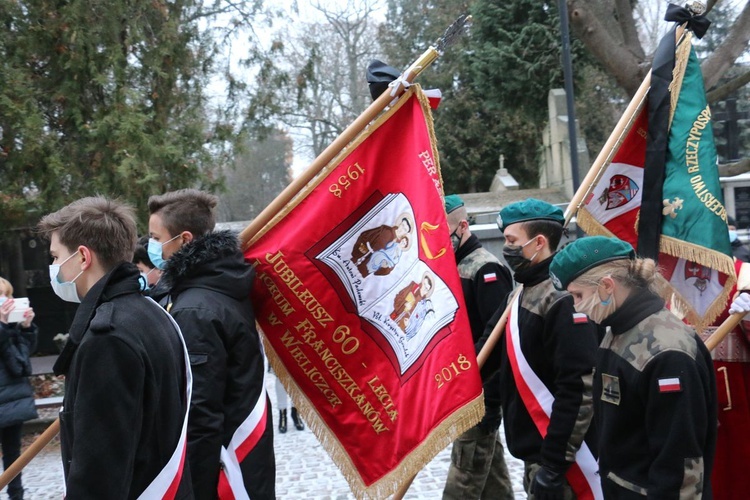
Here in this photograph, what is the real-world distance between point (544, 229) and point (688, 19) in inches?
62.8

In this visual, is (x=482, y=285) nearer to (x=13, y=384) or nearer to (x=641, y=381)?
(x=641, y=381)

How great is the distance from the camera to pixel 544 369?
3766 millimetres

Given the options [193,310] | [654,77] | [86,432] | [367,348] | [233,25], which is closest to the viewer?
[86,432]

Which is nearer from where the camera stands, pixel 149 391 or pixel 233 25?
pixel 149 391

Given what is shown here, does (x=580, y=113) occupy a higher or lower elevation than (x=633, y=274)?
higher

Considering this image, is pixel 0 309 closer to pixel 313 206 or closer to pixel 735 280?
pixel 313 206

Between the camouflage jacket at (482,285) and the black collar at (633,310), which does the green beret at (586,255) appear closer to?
Answer: the black collar at (633,310)

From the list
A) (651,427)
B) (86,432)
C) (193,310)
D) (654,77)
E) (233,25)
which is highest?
(233,25)

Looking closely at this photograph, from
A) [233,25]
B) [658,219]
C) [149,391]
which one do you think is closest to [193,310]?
[149,391]

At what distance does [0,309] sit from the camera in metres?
6.25

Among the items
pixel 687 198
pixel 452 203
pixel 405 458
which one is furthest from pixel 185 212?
pixel 687 198

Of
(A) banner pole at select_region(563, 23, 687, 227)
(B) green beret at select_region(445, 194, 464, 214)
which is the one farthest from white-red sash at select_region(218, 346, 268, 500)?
(B) green beret at select_region(445, 194, 464, 214)

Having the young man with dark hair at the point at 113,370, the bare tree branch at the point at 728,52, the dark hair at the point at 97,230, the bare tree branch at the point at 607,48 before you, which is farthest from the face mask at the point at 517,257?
the bare tree branch at the point at 607,48

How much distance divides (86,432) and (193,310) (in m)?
0.90
